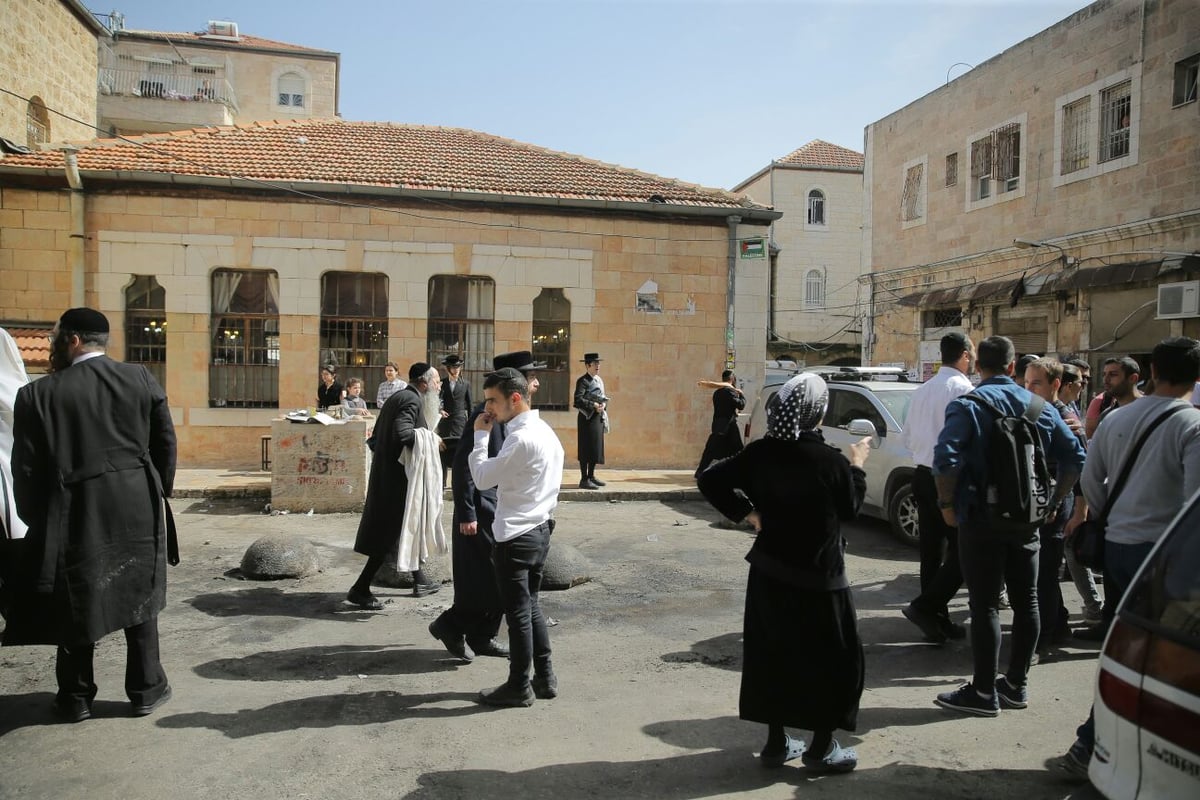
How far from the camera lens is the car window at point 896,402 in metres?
9.25

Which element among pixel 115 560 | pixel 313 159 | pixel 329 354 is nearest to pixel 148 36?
pixel 313 159

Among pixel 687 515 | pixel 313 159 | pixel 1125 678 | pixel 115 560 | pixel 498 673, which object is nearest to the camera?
pixel 1125 678

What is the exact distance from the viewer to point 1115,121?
16453mm

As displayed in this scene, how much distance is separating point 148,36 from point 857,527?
38903 mm

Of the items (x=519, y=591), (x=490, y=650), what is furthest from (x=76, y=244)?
(x=519, y=591)

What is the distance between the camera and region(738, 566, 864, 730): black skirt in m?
3.42

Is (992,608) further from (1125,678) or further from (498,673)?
(498,673)

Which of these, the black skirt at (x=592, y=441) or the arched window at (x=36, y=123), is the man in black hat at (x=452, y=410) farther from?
the arched window at (x=36, y=123)

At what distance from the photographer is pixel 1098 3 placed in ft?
54.3

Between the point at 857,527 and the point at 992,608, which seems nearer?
the point at 992,608

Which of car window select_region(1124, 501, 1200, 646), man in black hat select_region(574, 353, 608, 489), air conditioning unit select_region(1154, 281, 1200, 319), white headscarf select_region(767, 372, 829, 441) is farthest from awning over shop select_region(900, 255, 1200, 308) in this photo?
car window select_region(1124, 501, 1200, 646)

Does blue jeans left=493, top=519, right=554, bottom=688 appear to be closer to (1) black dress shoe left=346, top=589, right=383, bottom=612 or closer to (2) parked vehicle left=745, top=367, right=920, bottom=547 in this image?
(1) black dress shoe left=346, top=589, right=383, bottom=612

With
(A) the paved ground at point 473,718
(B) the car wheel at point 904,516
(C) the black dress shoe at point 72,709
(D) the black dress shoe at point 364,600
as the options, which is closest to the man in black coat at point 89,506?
(C) the black dress shoe at point 72,709

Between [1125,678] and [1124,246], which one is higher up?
[1124,246]
